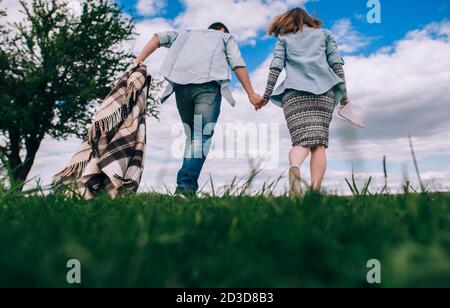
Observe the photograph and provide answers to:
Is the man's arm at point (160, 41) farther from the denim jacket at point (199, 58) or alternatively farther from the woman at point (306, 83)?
the woman at point (306, 83)

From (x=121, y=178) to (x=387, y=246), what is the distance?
148 inches

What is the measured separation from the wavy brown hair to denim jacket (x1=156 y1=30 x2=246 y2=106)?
Result: 0.67m

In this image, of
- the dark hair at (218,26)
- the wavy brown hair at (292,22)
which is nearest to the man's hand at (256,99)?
the wavy brown hair at (292,22)

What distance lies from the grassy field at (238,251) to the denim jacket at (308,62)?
12.9ft

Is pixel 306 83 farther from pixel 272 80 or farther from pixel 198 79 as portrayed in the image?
pixel 198 79

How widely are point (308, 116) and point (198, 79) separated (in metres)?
1.57

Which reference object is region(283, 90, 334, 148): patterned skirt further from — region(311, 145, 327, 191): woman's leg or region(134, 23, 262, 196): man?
region(134, 23, 262, 196): man

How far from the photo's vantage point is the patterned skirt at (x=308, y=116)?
5387 mm

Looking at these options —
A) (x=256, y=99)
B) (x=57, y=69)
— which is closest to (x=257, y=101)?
(x=256, y=99)

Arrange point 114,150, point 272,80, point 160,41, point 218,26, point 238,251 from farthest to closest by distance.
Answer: point 218,26
point 160,41
point 272,80
point 114,150
point 238,251

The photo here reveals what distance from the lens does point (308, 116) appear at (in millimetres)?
5426
